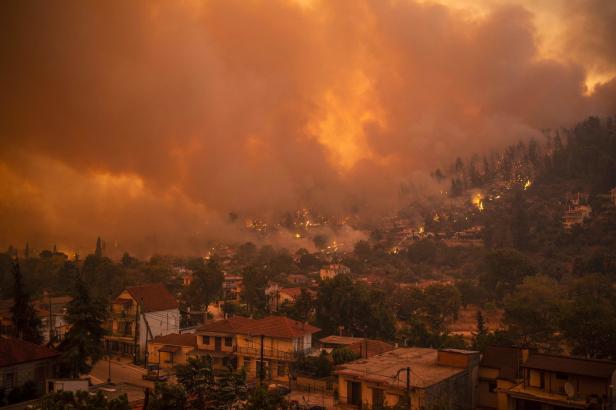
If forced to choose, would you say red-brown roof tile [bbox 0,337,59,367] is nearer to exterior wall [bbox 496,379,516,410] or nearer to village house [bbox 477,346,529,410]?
village house [bbox 477,346,529,410]

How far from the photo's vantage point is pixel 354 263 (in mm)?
90062

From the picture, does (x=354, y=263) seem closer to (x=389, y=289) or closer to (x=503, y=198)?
(x=389, y=289)

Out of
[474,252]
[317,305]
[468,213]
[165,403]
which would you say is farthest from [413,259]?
[165,403]

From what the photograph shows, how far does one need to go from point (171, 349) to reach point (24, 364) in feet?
36.7

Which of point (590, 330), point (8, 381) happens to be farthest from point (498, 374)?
point (8, 381)

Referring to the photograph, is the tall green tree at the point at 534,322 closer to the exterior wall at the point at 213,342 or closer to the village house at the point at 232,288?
the exterior wall at the point at 213,342

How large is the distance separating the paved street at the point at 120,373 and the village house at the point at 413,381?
11.6 m

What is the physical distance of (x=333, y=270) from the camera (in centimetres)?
8131

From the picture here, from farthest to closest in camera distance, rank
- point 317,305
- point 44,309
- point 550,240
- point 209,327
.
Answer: point 550,240 < point 44,309 < point 317,305 < point 209,327

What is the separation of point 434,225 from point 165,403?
340 ft

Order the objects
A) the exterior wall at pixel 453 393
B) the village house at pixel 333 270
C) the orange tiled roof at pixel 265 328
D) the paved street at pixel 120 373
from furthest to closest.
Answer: the village house at pixel 333 270
the orange tiled roof at pixel 265 328
the paved street at pixel 120 373
the exterior wall at pixel 453 393

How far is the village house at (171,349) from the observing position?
3609 centimetres

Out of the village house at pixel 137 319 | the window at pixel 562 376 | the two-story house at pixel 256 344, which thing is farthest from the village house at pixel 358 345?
the village house at pixel 137 319

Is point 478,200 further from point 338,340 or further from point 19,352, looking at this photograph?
point 19,352
